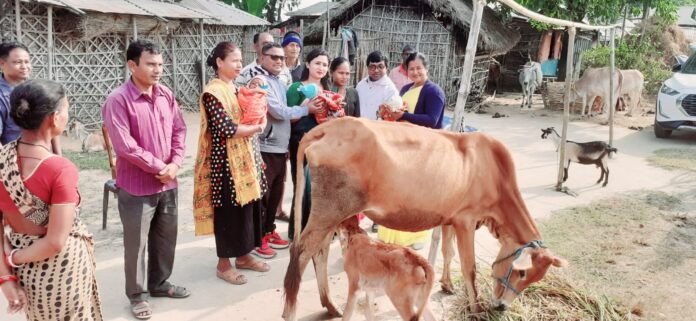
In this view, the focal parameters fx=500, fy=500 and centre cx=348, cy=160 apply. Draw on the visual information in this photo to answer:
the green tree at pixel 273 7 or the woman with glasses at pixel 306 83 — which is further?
the green tree at pixel 273 7

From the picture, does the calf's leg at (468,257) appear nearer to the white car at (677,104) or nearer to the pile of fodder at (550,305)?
the pile of fodder at (550,305)

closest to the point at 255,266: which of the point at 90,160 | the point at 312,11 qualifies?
the point at 90,160

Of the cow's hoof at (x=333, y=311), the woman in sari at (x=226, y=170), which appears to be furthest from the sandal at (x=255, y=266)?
the cow's hoof at (x=333, y=311)

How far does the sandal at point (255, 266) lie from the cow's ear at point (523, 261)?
7.17 ft

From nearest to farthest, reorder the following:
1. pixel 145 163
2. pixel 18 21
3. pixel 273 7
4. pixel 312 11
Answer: pixel 145 163
pixel 18 21
pixel 312 11
pixel 273 7

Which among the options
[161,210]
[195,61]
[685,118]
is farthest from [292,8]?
[161,210]

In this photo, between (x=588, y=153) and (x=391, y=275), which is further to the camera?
(x=588, y=153)

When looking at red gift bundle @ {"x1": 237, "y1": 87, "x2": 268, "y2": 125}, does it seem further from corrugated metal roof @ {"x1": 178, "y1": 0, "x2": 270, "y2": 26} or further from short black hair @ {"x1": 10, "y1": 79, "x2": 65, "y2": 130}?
corrugated metal roof @ {"x1": 178, "y1": 0, "x2": 270, "y2": 26}

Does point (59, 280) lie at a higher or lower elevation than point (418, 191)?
lower

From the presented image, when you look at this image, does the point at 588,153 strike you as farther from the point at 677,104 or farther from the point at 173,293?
the point at 173,293

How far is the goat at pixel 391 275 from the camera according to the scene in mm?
3139

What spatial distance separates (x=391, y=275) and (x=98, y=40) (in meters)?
11.0

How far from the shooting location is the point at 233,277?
13.7 ft

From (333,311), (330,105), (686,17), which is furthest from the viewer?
(686,17)
